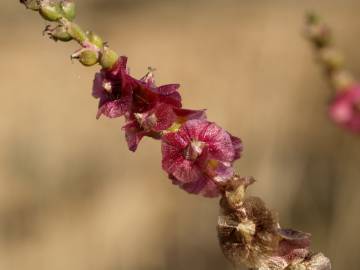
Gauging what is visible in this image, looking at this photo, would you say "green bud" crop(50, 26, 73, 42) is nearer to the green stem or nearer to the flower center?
the green stem

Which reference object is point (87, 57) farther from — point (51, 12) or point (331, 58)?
point (331, 58)

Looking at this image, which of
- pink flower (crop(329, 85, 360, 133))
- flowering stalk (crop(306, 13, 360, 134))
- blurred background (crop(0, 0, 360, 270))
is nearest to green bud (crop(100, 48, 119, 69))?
flowering stalk (crop(306, 13, 360, 134))

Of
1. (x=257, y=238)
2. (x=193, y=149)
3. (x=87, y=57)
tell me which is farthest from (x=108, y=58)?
(x=257, y=238)

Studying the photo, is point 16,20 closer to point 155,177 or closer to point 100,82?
point 155,177

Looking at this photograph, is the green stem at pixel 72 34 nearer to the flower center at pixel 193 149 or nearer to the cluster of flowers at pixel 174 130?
the cluster of flowers at pixel 174 130

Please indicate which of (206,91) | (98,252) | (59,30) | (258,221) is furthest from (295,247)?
(206,91)
